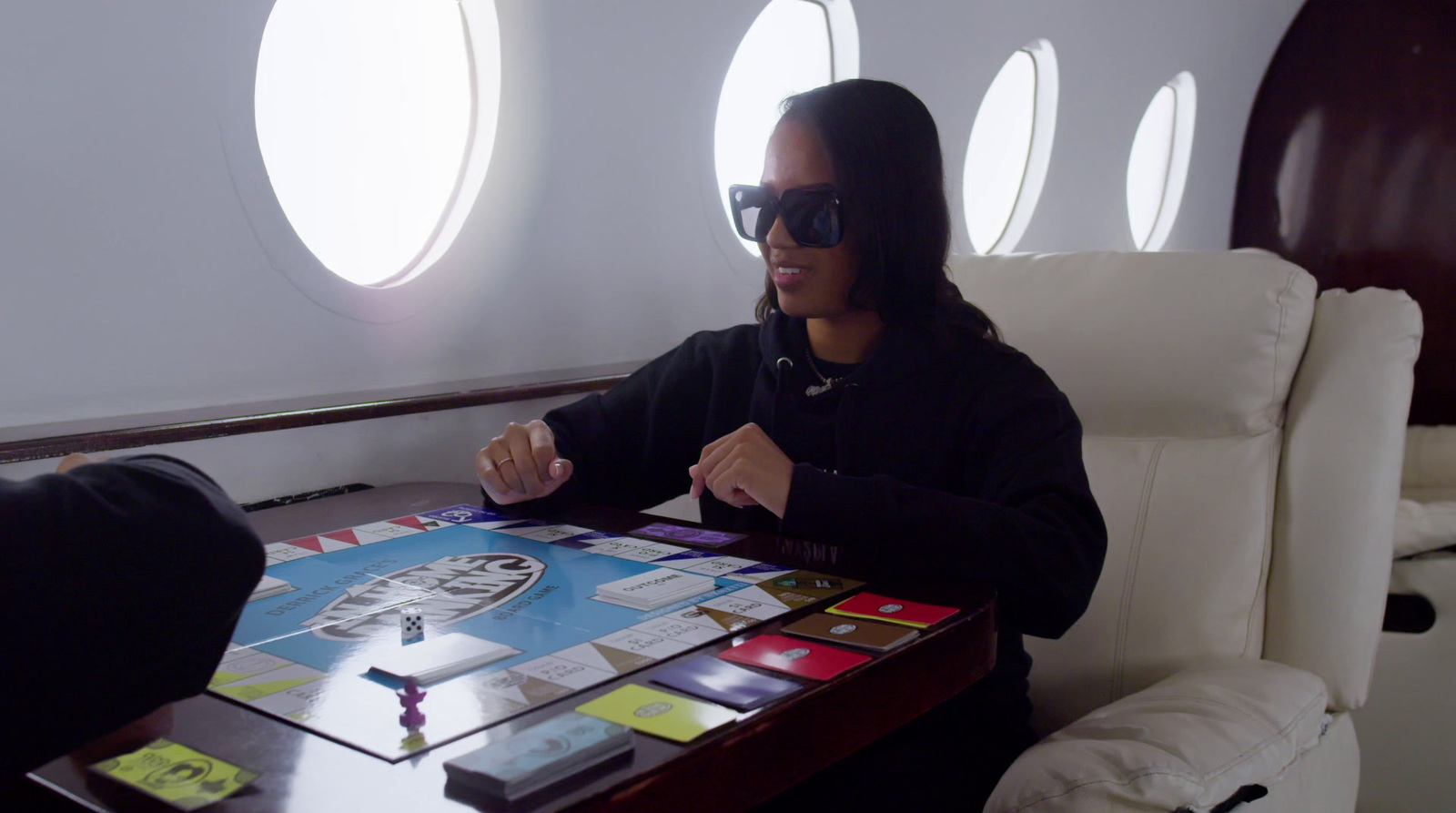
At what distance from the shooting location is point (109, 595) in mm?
547

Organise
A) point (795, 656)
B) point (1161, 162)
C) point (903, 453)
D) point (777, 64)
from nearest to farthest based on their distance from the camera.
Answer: point (795, 656)
point (903, 453)
point (777, 64)
point (1161, 162)

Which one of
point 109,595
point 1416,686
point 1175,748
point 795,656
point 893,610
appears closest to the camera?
point 109,595

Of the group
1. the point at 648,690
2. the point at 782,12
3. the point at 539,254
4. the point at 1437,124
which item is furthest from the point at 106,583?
the point at 1437,124

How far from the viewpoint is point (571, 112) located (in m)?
1.90

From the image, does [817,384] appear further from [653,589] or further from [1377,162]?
[1377,162]

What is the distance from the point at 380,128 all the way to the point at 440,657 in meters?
1.27

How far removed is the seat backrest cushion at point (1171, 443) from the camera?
1.39 metres

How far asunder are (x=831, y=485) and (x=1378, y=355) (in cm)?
81

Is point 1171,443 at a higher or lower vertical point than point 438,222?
lower

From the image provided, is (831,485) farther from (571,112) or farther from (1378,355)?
(571,112)

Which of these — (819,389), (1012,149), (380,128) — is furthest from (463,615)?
(1012,149)

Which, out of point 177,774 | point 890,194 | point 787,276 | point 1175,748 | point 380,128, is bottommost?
point 1175,748

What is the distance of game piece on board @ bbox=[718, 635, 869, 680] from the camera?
2.47 feet

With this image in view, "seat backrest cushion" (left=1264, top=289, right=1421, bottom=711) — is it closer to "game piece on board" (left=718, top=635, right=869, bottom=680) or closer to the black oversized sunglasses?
the black oversized sunglasses
